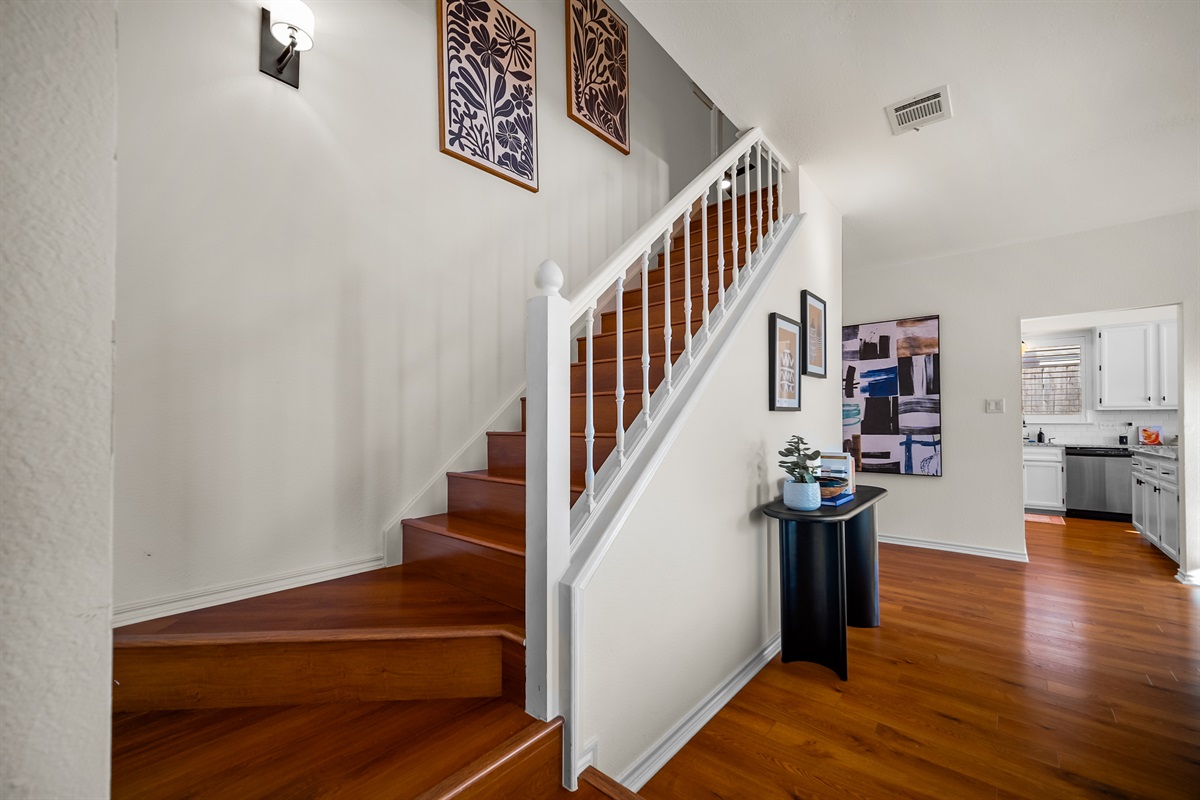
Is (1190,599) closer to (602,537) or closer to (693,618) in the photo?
(693,618)

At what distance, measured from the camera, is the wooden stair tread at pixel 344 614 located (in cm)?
142

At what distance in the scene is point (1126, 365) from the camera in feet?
17.4

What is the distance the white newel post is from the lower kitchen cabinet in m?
4.53

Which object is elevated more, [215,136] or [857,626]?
[215,136]

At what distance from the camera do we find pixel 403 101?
86.7 inches

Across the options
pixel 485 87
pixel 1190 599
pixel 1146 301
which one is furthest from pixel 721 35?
pixel 1190 599

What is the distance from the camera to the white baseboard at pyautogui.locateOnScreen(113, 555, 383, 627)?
1.54 metres

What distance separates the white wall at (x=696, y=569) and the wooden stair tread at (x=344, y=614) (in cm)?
30

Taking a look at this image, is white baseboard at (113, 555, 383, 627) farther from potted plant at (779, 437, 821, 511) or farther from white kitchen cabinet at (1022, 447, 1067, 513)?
white kitchen cabinet at (1022, 447, 1067, 513)

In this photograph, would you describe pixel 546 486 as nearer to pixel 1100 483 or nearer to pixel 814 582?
pixel 814 582

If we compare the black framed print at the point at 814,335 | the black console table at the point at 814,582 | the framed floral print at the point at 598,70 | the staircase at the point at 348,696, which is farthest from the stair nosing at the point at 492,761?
the framed floral print at the point at 598,70

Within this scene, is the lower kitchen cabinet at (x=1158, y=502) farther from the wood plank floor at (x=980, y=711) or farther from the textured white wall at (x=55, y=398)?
the textured white wall at (x=55, y=398)

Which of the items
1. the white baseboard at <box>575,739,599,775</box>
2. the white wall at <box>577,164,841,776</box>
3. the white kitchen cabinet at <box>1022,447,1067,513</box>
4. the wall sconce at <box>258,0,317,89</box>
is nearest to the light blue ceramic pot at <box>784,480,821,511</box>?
the white wall at <box>577,164,841,776</box>

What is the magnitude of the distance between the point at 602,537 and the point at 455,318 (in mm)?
1407
